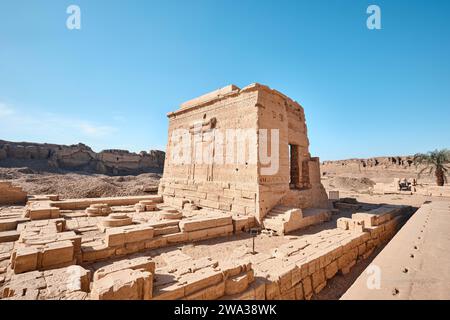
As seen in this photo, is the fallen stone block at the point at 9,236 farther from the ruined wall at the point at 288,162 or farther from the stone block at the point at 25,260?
the ruined wall at the point at 288,162

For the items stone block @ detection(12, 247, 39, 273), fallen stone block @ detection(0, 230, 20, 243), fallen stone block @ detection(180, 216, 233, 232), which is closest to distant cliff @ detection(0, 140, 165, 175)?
fallen stone block @ detection(0, 230, 20, 243)

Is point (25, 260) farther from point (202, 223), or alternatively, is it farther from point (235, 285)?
point (202, 223)

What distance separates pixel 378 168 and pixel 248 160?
35.7 metres

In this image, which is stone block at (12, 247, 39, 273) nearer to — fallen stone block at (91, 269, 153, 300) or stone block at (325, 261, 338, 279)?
fallen stone block at (91, 269, 153, 300)

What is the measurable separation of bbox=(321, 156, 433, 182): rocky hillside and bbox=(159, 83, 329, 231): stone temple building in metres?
27.3

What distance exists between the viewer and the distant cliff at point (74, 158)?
78.8 feet

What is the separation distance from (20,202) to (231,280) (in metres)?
12.7

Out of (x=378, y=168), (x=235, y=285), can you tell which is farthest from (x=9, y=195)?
(x=378, y=168)

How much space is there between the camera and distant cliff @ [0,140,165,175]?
24016 mm

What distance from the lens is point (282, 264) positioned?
466cm

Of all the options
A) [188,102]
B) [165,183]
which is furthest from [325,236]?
[188,102]

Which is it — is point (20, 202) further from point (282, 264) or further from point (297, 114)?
point (297, 114)

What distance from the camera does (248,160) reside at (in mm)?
9109

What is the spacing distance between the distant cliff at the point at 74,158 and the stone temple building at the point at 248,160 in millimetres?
18330
